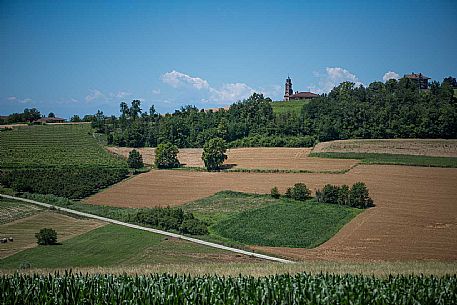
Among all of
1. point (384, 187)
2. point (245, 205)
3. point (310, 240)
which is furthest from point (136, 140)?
point (310, 240)

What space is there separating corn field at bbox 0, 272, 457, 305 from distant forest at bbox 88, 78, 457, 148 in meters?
59.4

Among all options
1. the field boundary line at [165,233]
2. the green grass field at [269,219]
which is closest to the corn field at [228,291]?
the field boundary line at [165,233]

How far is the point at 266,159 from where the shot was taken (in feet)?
247

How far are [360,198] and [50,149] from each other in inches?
1878

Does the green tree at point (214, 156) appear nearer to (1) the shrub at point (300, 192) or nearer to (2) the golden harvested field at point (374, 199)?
(2) the golden harvested field at point (374, 199)

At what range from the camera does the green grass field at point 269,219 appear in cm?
4131

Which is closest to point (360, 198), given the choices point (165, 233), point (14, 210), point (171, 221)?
point (171, 221)

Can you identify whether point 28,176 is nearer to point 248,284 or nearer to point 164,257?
point 164,257

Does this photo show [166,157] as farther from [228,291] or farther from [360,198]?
[228,291]

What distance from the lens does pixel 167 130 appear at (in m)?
92.9

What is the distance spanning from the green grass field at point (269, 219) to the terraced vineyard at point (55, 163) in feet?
50.7

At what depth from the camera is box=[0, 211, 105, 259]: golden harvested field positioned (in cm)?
3819

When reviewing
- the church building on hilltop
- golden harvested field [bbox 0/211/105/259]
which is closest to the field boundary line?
golden harvested field [bbox 0/211/105/259]

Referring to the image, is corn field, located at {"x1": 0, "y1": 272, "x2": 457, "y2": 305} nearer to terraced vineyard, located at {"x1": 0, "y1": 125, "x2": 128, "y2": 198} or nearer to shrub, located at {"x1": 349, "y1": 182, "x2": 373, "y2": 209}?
shrub, located at {"x1": 349, "y1": 182, "x2": 373, "y2": 209}
